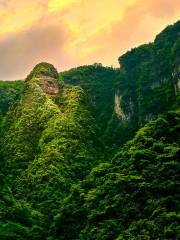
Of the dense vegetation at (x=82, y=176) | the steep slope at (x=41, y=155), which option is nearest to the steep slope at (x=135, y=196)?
the dense vegetation at (x=82, y=176)

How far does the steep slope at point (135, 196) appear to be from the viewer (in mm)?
92500

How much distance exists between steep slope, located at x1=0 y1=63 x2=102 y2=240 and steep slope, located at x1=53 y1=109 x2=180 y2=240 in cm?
915

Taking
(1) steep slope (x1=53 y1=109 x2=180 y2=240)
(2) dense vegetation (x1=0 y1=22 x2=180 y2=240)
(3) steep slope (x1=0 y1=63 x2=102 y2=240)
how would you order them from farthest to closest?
(3) steep slope (x1=0 y1=63 x2=102 y2=240) < (2) dense vegetation (x1=0 y1=22 x2=180 y2=240) < (1) steep slope (x1=53 y1=109 x2=180 y2=240)

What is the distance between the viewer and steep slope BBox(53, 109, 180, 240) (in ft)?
303

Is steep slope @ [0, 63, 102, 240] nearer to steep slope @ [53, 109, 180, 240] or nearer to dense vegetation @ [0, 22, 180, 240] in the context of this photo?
dense vegetation @ [0, 22, 180, 240]

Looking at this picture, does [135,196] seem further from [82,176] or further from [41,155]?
[41,155]

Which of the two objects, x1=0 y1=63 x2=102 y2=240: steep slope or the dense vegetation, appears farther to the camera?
x1=0 y1=63 x2=102 y2=240: steep slope

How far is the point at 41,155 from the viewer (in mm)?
153375

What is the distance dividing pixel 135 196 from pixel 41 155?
56.0 m

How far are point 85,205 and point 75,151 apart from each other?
47467mm

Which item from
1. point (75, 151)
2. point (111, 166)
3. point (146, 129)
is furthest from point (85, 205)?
point (75, 151)

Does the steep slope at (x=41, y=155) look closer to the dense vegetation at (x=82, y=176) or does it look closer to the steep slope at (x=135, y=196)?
the dense vegetation at (x=82, y=176)

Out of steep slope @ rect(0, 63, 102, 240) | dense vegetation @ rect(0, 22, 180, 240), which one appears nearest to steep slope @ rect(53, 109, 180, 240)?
dense vegetation @ rect(0, 22, 180, 240)

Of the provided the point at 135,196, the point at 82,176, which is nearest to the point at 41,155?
the point at 82,176
